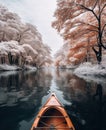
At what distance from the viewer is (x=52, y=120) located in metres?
4.62

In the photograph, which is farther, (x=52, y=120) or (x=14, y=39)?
(x=14, y=39)

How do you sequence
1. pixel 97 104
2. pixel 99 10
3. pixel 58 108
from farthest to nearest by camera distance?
1. pixel 99 10
2. pixel 97 104
3. pixel 58 108

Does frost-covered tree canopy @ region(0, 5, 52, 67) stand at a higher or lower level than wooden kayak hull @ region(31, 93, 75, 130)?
higher

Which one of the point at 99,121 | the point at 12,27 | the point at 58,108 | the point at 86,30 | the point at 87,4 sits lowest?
the point at 99,121

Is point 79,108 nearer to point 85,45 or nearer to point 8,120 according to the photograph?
point 8,120

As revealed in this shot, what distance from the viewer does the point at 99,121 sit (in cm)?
500

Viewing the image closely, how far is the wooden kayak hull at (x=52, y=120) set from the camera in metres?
3.86

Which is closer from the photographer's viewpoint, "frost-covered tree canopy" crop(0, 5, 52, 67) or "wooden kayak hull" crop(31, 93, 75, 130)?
"wooden kayak hull" crop(31, 93, 75, 130)

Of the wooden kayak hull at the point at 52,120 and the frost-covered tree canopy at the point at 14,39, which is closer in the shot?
the wooden kayak hull at the point at 52,120

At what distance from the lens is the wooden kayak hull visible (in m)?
3.86

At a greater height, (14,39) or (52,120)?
(14,39)

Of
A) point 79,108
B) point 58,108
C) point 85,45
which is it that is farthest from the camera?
point 85,45

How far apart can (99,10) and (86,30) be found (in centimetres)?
263

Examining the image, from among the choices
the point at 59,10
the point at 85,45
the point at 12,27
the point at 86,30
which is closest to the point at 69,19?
the point at 59,10
